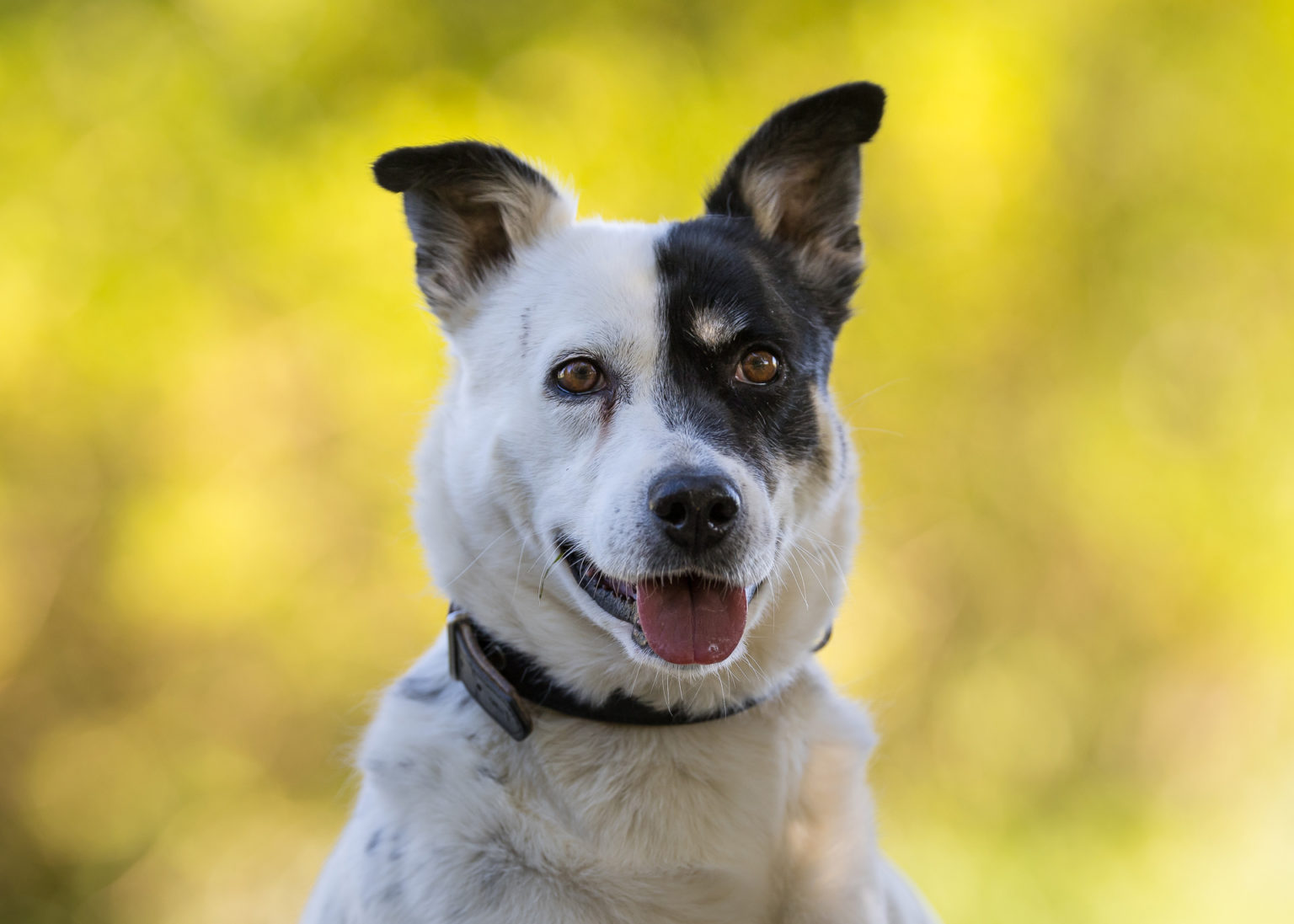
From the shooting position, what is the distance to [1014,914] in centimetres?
700

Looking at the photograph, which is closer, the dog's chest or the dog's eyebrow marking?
the dog's chest

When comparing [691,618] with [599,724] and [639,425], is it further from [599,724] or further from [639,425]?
[639,425]

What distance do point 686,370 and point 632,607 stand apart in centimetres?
62

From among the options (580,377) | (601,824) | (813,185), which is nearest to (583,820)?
(601,824)

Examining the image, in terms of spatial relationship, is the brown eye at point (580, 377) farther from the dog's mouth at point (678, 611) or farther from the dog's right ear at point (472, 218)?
the dog's right ear at point (472, 218)

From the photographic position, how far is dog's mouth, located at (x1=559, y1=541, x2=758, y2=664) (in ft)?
8.88

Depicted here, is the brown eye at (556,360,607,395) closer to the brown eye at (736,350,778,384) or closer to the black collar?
the brown eye at (736,350,778,384)

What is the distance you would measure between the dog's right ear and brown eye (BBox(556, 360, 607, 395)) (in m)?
0.59

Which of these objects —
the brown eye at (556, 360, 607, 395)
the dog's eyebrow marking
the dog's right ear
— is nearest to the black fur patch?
the dog's eyebrow marking

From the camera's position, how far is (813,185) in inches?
139

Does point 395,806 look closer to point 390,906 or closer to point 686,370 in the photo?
point 390,906

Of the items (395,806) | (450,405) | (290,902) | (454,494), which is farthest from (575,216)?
(290,902)

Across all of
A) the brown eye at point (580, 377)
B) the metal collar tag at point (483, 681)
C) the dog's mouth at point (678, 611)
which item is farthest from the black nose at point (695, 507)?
the metal collar tag at point (483, 681)

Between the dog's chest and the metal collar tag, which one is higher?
the metal collar tag
